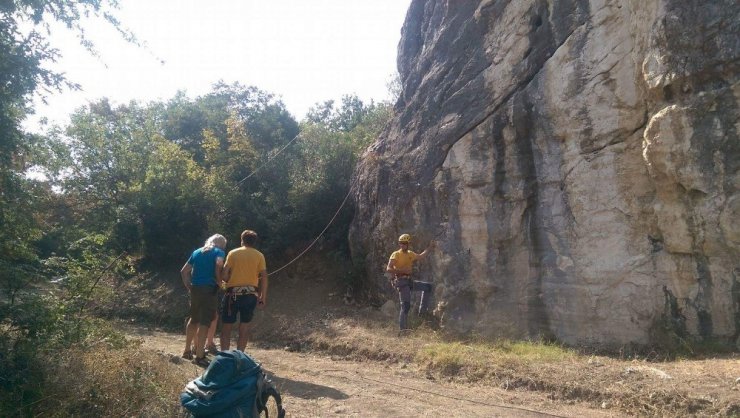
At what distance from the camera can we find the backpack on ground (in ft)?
14.0

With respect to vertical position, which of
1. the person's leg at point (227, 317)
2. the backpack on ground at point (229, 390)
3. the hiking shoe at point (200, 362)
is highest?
the person's leg at point (227, 317)

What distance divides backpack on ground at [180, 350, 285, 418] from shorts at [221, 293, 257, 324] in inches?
108

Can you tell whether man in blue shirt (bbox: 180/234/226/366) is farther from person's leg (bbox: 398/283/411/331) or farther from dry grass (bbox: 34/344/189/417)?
person's leg (bbox: 398/283/411/331)

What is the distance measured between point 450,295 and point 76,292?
571cm

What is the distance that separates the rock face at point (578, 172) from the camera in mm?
7062

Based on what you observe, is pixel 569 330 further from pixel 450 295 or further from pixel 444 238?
pixel 444 238

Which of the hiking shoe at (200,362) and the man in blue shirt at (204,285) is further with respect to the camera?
the man in blue shirt at (204,285)

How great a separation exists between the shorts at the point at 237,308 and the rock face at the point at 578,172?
3.55 meters

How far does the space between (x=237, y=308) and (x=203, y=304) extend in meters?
0.43

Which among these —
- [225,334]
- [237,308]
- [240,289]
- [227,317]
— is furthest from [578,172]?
[225,334]

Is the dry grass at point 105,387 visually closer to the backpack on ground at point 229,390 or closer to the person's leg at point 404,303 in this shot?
the backpack on ground at point 229,390

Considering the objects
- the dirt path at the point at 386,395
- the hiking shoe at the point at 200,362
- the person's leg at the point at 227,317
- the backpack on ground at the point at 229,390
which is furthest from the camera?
the person's leg at the point at 227,317

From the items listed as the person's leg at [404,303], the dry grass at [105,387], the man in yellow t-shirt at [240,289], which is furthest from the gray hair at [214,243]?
the person's leg at [404,303]

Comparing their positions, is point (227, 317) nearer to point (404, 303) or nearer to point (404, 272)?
point (404, 303)
